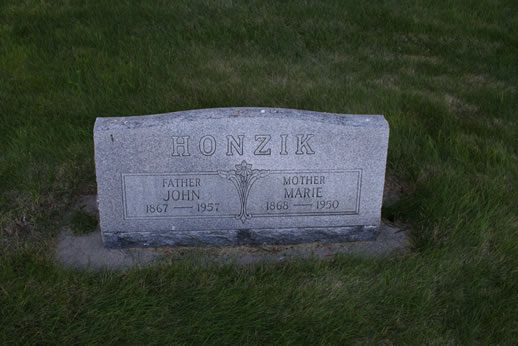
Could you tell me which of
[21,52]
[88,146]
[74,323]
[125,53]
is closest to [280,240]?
[74,323]

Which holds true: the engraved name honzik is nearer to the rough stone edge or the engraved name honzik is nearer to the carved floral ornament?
the carved floral ornament

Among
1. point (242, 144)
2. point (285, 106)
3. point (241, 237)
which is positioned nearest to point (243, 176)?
point (242, 144)

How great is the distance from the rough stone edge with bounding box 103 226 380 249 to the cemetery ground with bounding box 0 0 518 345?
0.24 m

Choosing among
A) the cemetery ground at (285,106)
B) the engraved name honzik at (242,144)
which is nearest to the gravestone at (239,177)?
the engraved name honzik at (242,144)

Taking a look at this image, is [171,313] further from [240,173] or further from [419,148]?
[419,148]

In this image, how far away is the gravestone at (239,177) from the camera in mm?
3178

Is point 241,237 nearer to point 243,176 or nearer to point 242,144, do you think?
point 243,176

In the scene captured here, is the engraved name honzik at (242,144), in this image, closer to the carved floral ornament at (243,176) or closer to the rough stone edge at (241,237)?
the carved floral ornament at (243,176)

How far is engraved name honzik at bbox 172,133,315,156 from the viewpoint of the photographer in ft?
10.5

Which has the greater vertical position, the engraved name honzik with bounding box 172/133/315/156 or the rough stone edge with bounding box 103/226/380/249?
the engraved name honzik with bounding box 172/133/315/156

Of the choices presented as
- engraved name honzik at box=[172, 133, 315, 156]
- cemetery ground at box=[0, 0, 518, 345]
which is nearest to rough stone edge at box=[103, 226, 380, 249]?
cemetery ground at box=[0, 0, 518, 345]

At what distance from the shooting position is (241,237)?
11.4ft

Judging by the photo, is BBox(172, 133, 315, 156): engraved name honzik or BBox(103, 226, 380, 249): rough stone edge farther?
BBox(103, 226, 380, 249): rough stone edge

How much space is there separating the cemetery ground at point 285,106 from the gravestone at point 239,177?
27 cm
